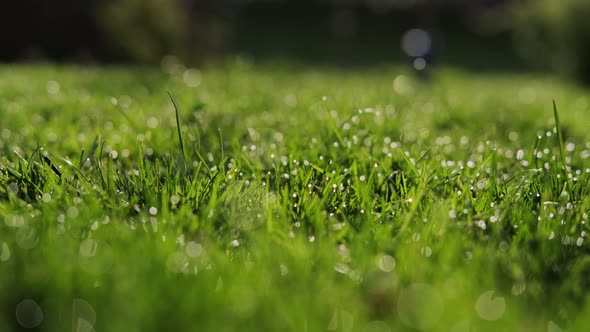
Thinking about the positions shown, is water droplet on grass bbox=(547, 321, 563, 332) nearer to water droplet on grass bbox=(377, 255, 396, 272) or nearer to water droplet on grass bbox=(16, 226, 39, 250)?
water droplet on grass bbox=(377, 255, 396, 272)

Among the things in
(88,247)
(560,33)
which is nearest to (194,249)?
(88,247)

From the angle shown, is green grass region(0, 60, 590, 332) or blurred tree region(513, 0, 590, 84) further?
blurred tree region(513, 0, 590, 84)

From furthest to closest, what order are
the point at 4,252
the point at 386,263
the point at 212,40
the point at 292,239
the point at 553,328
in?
the point at 212,40 < the point at 292,239 < the point at 386,263 < the point at 4,252 < the point at 553,328

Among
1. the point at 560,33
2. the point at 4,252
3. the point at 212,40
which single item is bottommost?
the point at 212,40

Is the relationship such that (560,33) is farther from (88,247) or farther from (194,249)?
(88,247)

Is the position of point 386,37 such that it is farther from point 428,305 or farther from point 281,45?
point 428,305

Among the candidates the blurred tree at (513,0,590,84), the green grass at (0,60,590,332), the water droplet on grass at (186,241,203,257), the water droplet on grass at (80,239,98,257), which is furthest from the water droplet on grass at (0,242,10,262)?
the blurred tree at (513,0,590,84)

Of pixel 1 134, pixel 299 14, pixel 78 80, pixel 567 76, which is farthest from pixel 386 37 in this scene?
pixel 1 134

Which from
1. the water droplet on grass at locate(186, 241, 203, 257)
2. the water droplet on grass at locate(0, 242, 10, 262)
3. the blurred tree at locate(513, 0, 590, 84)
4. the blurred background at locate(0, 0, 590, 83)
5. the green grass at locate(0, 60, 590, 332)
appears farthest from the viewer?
the blurred background at locate(0, 0, 590, 83)

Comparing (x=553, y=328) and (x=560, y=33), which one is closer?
(x=553, y=328)

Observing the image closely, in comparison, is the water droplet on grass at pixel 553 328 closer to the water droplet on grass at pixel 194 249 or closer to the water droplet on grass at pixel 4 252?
the water droplet on grass at pixel 194 249
